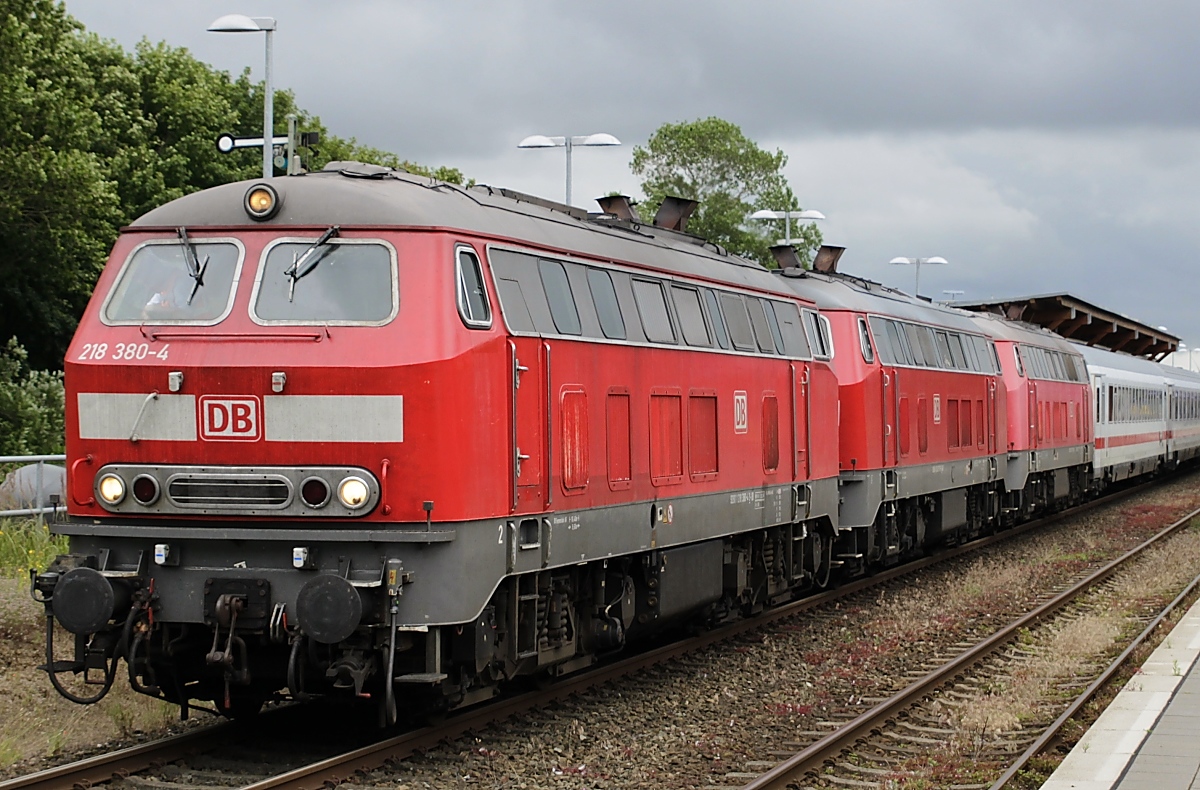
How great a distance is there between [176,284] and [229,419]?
1.07m

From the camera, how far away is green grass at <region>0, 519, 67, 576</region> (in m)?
14.2

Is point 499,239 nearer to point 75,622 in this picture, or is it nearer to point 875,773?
point 75,622

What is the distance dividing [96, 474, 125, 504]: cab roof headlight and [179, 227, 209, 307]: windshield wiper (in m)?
1.19

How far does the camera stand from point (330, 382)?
916 centimetres

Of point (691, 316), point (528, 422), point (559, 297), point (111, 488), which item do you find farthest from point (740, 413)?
point (111, 488)

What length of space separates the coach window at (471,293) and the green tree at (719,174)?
208 feet

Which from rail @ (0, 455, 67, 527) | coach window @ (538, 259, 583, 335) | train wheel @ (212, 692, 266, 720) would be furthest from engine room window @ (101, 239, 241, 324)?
rail @ (0, 455, 67, 527)

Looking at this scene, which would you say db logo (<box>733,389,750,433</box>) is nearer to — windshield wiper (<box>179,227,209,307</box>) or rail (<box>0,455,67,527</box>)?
windshield wiper (<box>179,227,209,307</box>)

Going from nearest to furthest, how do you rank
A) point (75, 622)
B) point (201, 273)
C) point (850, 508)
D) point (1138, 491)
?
point (75, 622)
point (201, 273)
point (850, 508)
point (1138, 491)

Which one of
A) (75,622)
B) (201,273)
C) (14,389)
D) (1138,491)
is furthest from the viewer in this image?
(1138,491)

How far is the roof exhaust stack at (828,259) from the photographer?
73.6 feet

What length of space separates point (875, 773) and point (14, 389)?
62.7 ft

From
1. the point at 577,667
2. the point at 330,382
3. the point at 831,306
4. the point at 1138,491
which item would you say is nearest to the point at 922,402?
the point at 831,306

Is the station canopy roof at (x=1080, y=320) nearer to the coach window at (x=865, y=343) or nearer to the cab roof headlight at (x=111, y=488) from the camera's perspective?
the coach window at (x=865, y=343)
